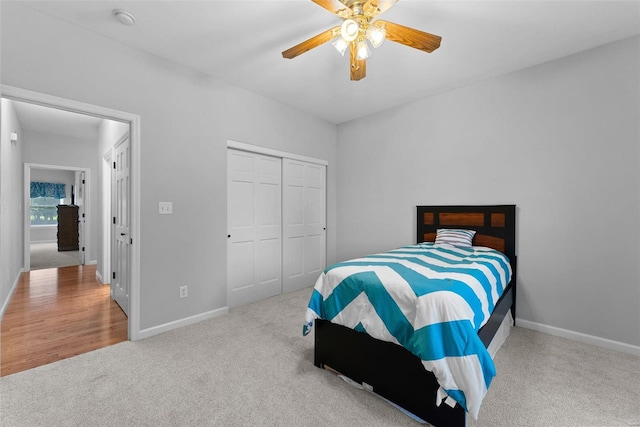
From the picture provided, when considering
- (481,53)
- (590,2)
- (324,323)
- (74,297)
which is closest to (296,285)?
(324,323)

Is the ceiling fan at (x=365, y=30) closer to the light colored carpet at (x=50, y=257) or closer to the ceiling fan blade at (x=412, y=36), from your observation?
the ceiling fan blade at (x=412, y=36)

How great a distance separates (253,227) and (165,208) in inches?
42.9

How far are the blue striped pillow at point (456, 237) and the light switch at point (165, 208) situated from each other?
2781 millimetres

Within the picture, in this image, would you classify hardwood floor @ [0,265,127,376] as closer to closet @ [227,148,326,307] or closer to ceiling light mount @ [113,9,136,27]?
closet @ [227,148,326,307]

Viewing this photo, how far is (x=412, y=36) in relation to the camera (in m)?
1.78

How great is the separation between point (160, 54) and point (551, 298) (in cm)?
430

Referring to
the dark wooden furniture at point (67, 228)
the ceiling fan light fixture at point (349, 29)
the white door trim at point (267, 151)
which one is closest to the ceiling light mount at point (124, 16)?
the white door trim at point (267, 151)

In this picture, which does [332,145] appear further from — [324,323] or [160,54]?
[324,323]

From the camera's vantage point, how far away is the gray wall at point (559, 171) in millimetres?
2330

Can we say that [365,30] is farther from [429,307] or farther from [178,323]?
[178,323]

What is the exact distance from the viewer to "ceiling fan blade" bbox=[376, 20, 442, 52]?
174cm

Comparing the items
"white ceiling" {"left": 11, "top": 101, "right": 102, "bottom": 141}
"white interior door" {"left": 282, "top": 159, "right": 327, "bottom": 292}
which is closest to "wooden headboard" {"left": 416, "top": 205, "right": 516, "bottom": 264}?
"white interior door" {"left": 282, "top": 159, "right": 327, "bottom": 292}

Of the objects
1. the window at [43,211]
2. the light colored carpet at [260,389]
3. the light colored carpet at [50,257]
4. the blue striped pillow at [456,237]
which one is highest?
the window at [43,211]

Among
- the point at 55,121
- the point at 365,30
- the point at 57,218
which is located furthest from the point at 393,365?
the point at 57,218
